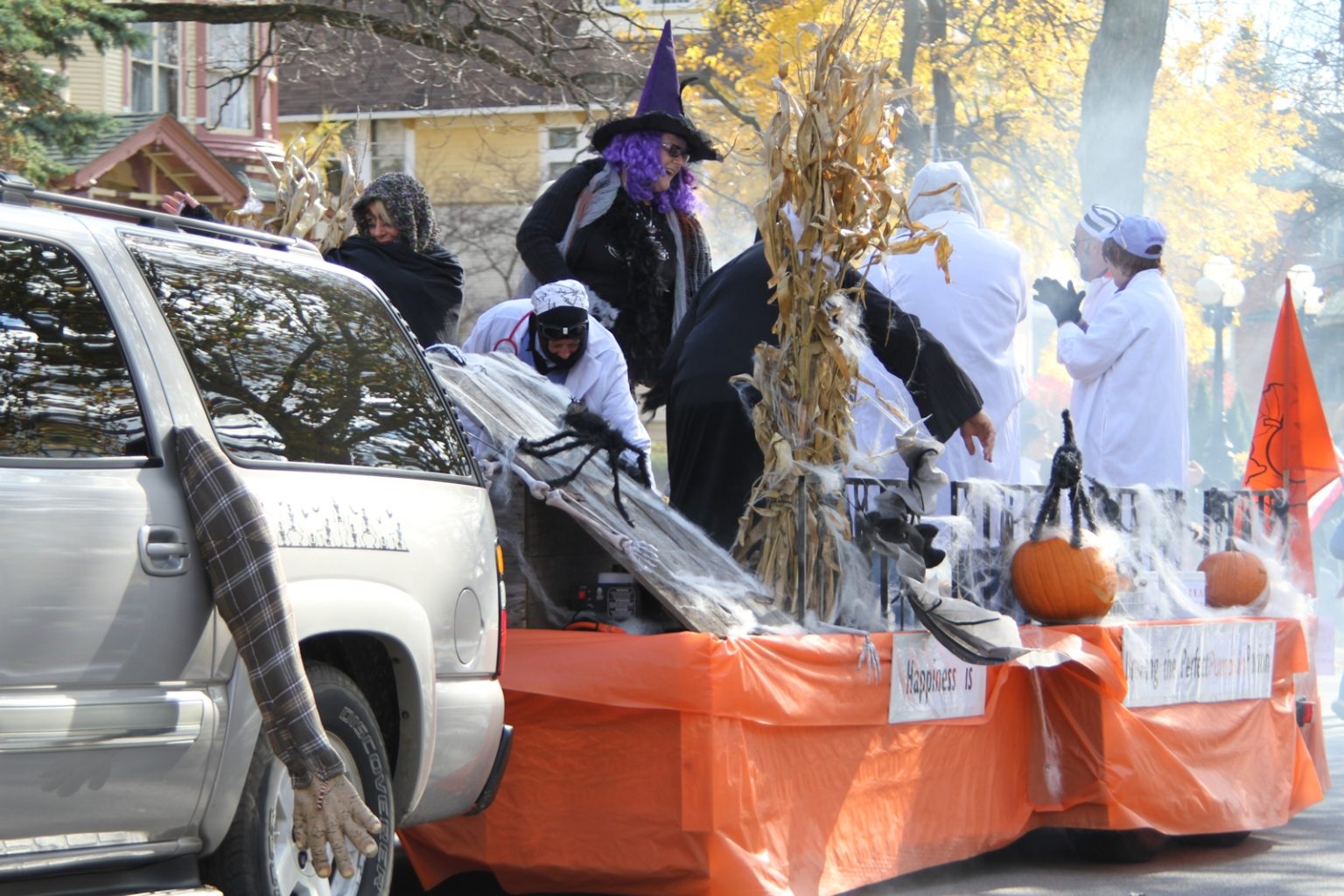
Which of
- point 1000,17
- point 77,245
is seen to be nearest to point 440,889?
point 77,245

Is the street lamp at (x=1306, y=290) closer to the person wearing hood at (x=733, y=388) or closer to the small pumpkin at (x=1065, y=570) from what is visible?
the small pumpkin at (x=1065, y=570)

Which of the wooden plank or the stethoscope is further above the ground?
the stethoscope

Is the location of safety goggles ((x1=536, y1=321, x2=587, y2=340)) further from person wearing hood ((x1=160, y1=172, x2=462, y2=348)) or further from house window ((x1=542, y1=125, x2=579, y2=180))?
house window ((x1=542, y1=125, x2=579, y2=180))

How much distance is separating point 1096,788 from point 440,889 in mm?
2369

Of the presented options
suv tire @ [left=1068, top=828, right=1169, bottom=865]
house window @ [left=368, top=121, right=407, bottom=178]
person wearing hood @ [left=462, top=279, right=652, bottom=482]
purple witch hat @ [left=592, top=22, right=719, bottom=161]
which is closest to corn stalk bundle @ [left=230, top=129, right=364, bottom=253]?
purple witch hat @ [left=592, top=22, right=719, bottom=161]

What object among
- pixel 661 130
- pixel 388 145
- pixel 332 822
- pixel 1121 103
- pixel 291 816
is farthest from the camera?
pixel 388 145

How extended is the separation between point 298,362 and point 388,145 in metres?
34.6

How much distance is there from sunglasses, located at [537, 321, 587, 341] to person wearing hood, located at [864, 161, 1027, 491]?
1407 mm

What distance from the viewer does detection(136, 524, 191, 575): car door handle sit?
402 cm

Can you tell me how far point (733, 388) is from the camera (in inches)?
→ 260

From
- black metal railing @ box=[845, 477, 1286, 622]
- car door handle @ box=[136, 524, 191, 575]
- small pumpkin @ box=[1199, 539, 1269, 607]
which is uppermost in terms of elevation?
car door handle @ box=[136, 524, 191, 575]

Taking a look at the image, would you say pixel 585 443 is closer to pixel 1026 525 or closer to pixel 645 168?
pixel 1026 525

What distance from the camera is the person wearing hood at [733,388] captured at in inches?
264

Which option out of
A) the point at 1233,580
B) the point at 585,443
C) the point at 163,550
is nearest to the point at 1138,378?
the point at 1233,580
